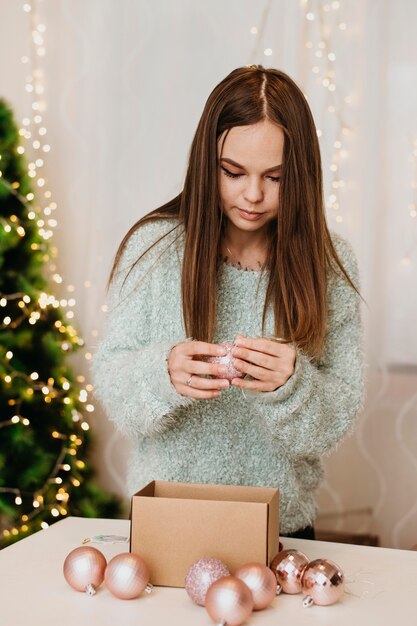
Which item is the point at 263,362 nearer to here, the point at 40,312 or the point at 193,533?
the point at 193,533

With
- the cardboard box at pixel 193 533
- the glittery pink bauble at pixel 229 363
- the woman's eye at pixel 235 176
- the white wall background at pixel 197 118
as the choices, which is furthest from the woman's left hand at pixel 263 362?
the white wall background at pixel 197 118

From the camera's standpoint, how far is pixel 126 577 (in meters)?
0.95

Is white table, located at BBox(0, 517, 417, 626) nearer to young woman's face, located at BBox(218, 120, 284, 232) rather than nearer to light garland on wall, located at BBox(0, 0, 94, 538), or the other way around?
young woman's face, located at BBox(218, 120, 284, 232)

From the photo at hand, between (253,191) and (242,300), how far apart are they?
24 cm

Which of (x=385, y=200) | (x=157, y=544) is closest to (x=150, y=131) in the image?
(x=385, y=200)

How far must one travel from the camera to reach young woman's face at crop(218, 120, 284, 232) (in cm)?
123

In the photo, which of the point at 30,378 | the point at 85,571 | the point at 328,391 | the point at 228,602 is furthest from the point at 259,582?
the point at 30,378

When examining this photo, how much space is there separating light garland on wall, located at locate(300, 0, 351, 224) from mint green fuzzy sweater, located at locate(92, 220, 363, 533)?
33.0 inches

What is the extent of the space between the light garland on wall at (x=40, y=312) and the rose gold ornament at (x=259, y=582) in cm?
135

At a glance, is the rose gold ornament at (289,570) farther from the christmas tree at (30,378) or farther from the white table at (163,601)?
the christmas tree at (30,378)

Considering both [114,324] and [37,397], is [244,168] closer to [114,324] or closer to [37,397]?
[114,324]

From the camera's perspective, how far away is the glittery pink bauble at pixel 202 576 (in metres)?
0.93

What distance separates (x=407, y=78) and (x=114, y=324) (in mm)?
1243

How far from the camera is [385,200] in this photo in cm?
222
